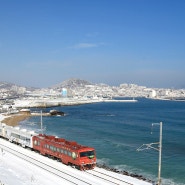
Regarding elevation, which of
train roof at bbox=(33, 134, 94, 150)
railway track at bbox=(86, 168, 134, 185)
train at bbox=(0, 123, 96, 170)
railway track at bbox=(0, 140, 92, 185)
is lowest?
railway track at bbox=(86, 168, 134, 185)

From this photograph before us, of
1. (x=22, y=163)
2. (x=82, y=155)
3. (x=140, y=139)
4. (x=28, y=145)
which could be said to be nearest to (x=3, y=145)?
(x=28, y=145)

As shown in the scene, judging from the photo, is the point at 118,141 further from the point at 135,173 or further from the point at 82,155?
the point at 82,155

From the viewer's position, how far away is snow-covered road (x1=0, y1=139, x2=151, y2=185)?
30.8 m

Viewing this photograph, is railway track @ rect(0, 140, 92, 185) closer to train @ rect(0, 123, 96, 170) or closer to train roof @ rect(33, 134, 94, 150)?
train @ rect(0, 123, 96, 170)

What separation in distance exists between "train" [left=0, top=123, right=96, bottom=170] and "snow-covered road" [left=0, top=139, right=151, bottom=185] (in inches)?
29.0

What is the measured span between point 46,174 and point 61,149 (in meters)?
4.87

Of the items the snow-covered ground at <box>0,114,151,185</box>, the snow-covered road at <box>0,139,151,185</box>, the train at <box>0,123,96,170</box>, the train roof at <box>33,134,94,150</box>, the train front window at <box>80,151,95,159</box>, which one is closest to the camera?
the snow-covered ground at <box>0,114,151,185</box>

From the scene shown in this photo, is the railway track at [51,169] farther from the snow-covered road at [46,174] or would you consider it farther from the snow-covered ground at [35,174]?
the snow-covered ground at [35,174]

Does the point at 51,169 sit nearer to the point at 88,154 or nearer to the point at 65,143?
the point at 88,154

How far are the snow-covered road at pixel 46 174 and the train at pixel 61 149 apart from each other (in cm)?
74

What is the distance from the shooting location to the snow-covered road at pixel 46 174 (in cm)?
3075

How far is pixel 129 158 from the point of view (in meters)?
46.8

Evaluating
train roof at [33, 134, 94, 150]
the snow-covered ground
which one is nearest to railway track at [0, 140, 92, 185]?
the snow-covered ground

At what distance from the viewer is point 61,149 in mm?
37969
